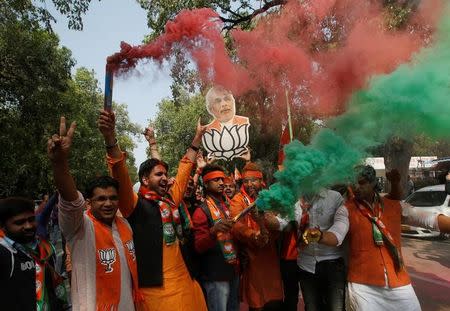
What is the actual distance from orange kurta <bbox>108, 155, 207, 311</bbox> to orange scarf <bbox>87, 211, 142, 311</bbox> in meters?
0.13

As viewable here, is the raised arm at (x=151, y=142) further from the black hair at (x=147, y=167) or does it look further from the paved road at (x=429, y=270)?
the paved road at (x=429, y=270)

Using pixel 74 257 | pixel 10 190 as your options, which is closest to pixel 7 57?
pixel 10 190

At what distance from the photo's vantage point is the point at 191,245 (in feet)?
12.5

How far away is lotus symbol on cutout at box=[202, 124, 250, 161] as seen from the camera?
667 cm

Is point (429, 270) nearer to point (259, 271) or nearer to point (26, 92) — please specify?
point (259, 271)

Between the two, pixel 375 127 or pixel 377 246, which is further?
pixel 377 246

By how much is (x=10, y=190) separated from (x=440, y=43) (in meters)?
13.7

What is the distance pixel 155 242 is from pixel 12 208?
1.03 metres

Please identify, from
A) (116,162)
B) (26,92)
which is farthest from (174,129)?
(116,162)

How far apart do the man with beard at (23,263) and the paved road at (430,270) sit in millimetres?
4749

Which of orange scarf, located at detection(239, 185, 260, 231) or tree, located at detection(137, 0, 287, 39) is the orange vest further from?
tree, located at detection(137, 0, 287, 39)

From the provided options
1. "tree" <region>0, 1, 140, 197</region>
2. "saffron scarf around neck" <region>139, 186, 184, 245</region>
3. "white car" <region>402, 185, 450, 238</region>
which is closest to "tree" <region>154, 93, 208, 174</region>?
Answer: "tree" <region>0, 1, 140, 197</region>

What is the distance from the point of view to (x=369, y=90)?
11.2 ft

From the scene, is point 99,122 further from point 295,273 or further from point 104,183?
point 295,273
